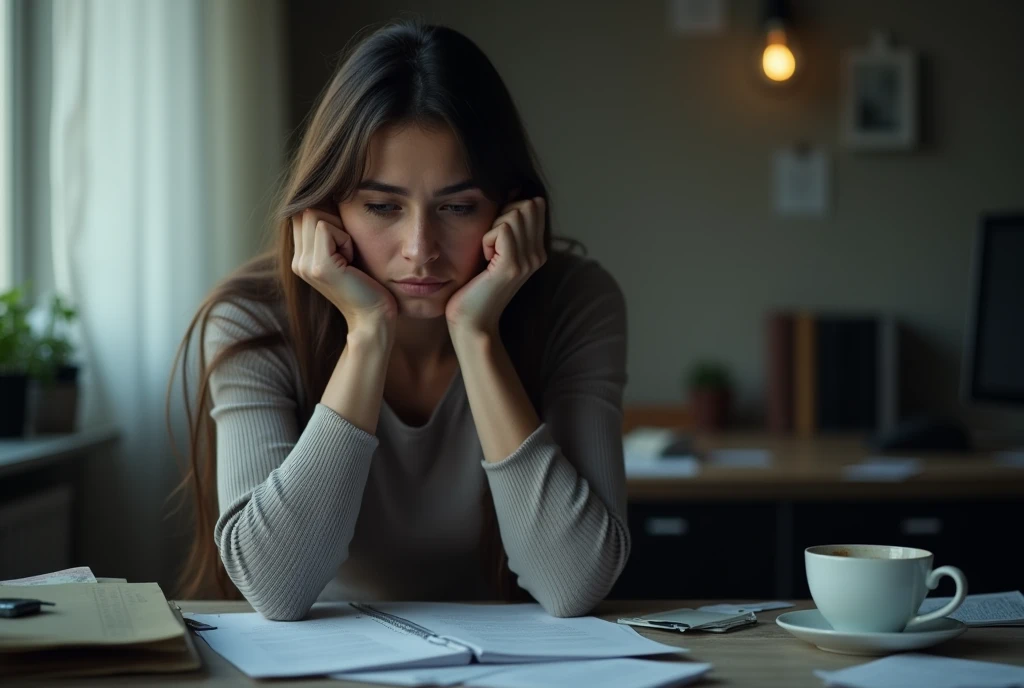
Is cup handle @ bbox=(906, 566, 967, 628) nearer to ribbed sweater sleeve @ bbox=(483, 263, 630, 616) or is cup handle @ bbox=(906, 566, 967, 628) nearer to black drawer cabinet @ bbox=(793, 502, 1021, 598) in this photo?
ribbed sweater sleeve @ bbox=(483, 263, 630, 616)

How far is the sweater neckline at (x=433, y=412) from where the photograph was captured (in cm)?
144

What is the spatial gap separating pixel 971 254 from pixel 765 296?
595mm

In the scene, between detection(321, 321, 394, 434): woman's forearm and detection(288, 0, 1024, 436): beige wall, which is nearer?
detection(321, 321, 394, 434): woman's forearm

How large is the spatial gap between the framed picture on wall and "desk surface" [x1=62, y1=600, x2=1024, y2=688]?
238cm

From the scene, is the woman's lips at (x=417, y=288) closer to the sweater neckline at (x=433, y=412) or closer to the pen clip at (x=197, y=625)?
the sweater neckline at (x=433, y=412)

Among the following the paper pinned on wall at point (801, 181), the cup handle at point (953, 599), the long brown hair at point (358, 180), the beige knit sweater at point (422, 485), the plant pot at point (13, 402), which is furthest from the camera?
the paper pinned on wall at point (801, 181)

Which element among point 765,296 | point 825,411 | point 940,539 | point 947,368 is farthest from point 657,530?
point 947,368

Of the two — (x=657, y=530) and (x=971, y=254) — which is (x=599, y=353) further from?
(x=971, y=254)

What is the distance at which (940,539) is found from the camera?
2.43 meters

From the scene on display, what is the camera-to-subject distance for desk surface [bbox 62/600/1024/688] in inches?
34.2

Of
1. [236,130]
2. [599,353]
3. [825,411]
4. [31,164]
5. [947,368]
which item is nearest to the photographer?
[599,353]

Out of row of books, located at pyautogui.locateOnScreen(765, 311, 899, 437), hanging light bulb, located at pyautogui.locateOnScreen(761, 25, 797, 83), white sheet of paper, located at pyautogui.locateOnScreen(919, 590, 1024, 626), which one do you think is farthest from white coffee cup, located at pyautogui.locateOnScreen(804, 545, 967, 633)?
hanging light bulb, located at pyautogui.locateOnScreen(761, 25, 797, 83)

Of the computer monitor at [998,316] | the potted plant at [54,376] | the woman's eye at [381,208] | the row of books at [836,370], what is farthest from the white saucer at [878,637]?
the row of books at [836,370]

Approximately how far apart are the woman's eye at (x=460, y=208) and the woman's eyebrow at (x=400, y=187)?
0.02m
